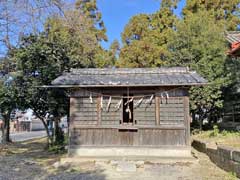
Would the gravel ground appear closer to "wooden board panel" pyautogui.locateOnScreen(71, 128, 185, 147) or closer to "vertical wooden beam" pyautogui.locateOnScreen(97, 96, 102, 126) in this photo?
"wooden board panel" pyautogui.locateOnScreen(71, 128, 185, 147)

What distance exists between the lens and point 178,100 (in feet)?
31.4

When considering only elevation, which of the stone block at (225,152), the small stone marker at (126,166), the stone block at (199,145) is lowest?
the small stone marker at (126,166)

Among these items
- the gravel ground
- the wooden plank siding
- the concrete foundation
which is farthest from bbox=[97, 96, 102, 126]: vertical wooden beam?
the gravel ground

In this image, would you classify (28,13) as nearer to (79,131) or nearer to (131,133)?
(79,131)

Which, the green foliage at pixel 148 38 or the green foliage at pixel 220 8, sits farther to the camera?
the green foliage at pixel 220 8

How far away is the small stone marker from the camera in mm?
7853

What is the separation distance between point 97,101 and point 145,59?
12.1m

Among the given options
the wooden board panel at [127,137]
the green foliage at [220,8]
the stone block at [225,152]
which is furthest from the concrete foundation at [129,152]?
the green foliage at [220,8]

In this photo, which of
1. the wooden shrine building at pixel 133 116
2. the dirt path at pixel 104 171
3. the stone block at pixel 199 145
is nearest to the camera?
the dirt path at pixel 104 171

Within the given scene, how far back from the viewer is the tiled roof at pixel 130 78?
9336mm

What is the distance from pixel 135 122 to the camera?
966 cm

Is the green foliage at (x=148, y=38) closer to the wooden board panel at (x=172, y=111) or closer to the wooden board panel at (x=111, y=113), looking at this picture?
the wooden board panel at (x=172, y=111)

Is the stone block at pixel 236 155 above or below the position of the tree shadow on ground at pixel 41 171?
above

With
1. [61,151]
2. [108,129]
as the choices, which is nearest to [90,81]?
[108,129]
